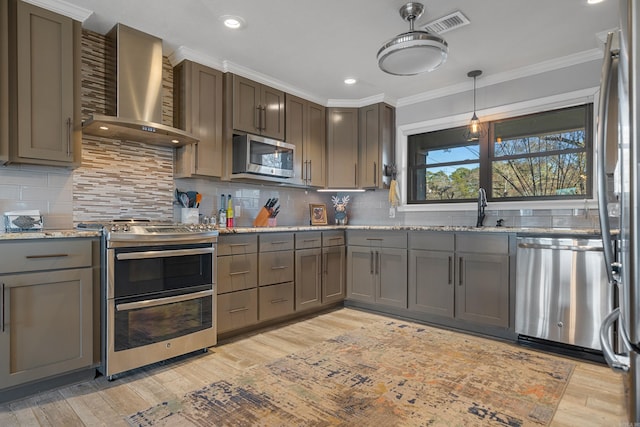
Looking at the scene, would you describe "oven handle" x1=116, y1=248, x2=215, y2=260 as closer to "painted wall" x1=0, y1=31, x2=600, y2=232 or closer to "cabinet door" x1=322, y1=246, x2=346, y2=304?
"painted wall" x1=0, y1=31, x2=600, y2=232

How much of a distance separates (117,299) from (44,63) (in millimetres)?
1620

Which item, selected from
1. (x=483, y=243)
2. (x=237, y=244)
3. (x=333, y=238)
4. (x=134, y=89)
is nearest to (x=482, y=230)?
(x=483, y=243)

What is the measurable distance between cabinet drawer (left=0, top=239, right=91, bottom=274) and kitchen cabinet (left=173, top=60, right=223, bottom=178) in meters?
1.18

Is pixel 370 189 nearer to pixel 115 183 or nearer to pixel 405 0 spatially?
pixel 405 0

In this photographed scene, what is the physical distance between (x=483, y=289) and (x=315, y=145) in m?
2.40

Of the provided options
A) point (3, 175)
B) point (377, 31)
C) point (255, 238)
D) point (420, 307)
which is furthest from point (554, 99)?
point (3, 175)

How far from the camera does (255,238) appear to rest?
3.27 meters

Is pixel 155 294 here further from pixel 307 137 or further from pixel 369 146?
pixel 369 146

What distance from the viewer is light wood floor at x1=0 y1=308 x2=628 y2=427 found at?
189 cm

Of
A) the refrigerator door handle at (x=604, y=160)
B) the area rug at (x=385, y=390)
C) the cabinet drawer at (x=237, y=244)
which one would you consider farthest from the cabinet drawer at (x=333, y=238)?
the refrigerator door handle at (x=604, y=160)

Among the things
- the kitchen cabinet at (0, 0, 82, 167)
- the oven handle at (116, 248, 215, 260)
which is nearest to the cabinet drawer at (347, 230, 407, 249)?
the oven handle at (116, 248, 215, 260)

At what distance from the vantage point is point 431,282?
353 centimetres

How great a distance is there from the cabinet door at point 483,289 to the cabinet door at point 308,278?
136 cm

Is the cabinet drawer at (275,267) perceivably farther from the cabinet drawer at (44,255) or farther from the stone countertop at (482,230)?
the cabinet drawer at (44,255)
